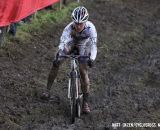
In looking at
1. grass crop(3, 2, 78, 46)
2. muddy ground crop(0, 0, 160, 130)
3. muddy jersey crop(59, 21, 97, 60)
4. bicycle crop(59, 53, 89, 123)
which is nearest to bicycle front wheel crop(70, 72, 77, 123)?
bicycle crop(59, 53, 89, 123)

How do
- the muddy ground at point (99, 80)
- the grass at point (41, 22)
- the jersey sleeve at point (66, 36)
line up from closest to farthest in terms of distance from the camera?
1. the jersey sleeve at point (66, 36)
2. the muddy ground at point (99, 80)
3. the grass at point (41, 22)

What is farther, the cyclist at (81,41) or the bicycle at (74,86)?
the cyclist at (81,41)

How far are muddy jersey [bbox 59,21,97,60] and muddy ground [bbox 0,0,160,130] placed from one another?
1630 millimetres

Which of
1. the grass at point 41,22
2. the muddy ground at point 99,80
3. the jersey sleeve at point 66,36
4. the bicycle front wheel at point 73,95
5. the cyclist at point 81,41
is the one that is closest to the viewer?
the bicycle front wheel at point 73,95

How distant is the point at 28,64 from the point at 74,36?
3.25m

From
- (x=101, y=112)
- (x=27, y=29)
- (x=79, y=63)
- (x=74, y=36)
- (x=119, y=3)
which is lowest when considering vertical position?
(x=101, y=112)

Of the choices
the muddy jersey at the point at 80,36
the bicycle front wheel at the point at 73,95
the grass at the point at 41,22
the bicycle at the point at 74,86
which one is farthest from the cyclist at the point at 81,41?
the grass at the point at 41,22

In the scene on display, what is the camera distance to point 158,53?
1580 cm

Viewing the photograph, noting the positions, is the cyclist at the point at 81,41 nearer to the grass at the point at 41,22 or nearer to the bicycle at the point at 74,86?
the bicycle at the point at 74,86

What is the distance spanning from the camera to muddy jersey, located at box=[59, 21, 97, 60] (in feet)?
34.1

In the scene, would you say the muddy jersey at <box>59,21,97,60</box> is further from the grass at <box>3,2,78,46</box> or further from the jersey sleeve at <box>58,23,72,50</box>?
the grass at <box>3,2,78,46</box>

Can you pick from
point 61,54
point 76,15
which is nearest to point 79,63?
point 61,54

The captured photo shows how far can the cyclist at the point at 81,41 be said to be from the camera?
1016 cm

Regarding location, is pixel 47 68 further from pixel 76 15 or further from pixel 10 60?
pixel 76 15
